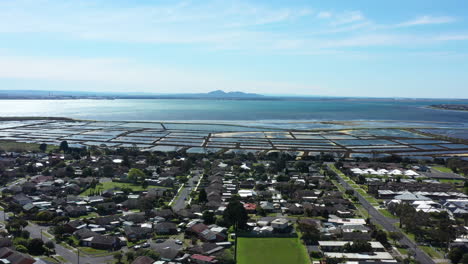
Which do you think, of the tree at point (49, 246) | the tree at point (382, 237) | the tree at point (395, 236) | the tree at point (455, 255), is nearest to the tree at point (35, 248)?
the tree at point (49, 246)

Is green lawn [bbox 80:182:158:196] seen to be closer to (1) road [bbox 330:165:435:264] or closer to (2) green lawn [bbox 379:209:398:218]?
(1) road [bbox 330:165:435:264]

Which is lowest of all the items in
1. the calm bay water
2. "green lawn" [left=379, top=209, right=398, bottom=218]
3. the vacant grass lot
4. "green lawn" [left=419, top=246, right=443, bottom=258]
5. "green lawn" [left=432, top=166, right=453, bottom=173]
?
"green lawn" [left=419, top=246, right=443, bottom=258]

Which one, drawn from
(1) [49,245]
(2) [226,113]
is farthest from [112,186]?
(2) [226,113]

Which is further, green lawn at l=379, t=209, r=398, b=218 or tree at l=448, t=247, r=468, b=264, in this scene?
green lawn at l=379, t=209, r=398, b=218

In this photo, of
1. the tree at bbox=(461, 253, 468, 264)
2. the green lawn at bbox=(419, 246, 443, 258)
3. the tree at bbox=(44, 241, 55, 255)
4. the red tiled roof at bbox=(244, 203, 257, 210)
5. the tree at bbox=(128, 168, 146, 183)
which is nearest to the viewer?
the tree at bbox=(461, 253, 468, 264)

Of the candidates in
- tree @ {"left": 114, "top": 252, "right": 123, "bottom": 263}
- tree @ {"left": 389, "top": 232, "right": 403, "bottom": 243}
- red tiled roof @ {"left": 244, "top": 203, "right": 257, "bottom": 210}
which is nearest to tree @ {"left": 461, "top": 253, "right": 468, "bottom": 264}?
tree @ {"left": 389, "top": 232, "right": 403, "bottom": 243}

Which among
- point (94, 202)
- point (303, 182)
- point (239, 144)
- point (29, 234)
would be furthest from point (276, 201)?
point (239, 144)

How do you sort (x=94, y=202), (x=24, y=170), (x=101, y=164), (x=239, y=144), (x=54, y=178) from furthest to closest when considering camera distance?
1. (x=239, y=144)
2. (x=101, y=164)
3. (x=24, y=170)
4. (x=54, y=178)
5. (x=94, y=202)

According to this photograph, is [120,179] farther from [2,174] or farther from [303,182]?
[303,182]
